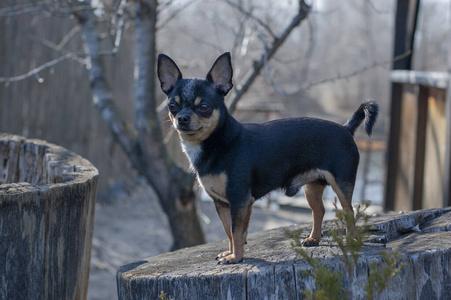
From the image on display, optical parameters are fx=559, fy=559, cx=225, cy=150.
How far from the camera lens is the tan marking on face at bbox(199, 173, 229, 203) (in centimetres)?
293

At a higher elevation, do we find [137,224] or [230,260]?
[230,260]

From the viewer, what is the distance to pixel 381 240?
319 centimetres

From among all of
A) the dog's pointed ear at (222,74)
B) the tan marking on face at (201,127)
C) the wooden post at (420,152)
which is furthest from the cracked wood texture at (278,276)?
the wooden post at (420,152)

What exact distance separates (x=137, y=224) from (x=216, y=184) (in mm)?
5862

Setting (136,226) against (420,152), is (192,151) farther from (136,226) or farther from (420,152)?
(136,226)

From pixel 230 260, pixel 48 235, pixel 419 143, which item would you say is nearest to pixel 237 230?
pixel 230 260

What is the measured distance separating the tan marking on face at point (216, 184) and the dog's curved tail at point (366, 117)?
35.3 inches

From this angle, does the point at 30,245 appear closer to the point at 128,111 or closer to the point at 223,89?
the point at 223,89

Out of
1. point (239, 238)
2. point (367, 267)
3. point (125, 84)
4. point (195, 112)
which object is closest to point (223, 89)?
point (195, 112)

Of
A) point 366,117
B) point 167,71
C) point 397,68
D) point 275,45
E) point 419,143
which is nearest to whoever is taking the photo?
point 167,71

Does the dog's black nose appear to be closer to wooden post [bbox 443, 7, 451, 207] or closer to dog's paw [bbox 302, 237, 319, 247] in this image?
dog's paw [bbox 302, 237, 319, 247]

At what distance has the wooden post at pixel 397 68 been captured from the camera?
6.70 meters

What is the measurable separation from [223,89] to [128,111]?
8029 millimetres

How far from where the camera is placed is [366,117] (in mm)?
3320
